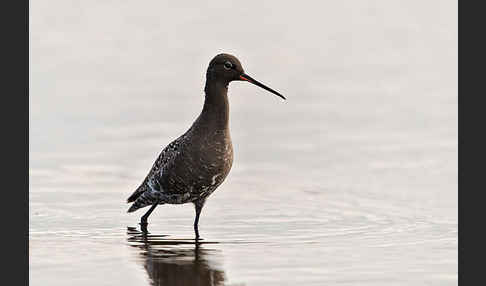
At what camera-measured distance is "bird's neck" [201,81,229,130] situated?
45.1 ft

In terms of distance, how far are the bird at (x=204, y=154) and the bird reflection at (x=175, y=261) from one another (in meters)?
0.55

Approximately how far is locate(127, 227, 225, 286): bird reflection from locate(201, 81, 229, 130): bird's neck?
1547 mm

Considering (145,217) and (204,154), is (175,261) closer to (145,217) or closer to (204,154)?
(204,154)

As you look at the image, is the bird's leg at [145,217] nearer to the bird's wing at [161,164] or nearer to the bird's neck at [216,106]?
the bird's wing at [161,164]

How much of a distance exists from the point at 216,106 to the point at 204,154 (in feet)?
2.19

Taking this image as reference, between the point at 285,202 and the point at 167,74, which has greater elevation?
the point at 167,74

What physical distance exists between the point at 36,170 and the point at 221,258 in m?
5.51

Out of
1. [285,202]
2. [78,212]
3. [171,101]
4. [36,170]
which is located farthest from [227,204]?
[171,101]

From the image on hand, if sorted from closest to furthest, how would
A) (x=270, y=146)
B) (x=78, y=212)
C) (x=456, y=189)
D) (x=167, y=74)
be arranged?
1. (x=78, y=212)
2. (x=456, y=189)
3. (x=270, y=146)
4. (x=167, y=74)

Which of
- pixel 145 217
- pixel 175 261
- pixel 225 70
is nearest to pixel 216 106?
pixel 225 70

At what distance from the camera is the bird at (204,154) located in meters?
13.6

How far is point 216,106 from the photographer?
13812 mm

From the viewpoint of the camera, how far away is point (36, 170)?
55.0 ft

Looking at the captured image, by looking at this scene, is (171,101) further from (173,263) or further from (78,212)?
(173,263)
